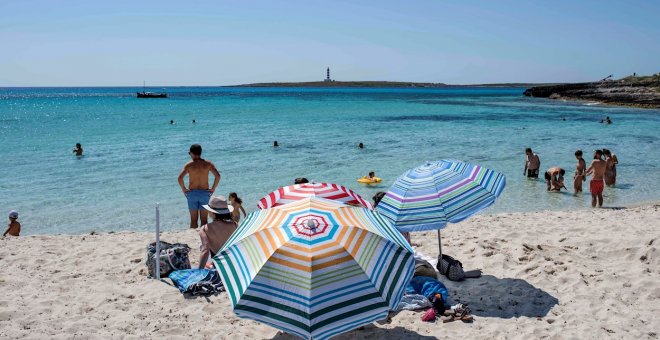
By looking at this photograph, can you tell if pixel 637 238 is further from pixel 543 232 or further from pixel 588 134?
pixel 588 134

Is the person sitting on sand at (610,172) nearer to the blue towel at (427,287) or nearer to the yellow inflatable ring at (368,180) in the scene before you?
the yellow inflatable ring at (368,180)

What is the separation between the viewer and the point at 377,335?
5551mm

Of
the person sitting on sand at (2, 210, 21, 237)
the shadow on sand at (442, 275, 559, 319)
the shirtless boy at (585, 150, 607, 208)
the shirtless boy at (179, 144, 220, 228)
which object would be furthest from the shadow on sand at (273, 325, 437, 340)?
the shirtless boy at (585, 150, 607, 208)

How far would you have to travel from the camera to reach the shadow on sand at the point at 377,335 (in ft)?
18.1

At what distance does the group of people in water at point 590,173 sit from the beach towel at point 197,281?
33.0 ft

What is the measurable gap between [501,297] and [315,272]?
11.2 ft

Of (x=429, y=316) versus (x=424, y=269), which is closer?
(x=429, y=316)

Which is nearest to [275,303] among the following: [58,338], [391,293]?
[391,293]

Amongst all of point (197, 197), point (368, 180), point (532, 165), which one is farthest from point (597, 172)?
point (197, 197)

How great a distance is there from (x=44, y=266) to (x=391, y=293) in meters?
5.98

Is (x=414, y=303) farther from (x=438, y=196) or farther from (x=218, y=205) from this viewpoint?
(x=218, y=205)

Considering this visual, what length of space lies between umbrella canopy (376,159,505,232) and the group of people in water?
7498 mm

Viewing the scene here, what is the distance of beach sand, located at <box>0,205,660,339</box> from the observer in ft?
18.3

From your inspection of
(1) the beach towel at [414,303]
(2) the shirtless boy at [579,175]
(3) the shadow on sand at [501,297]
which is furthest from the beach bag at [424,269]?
(2) the shirtless boy at [579,175]
